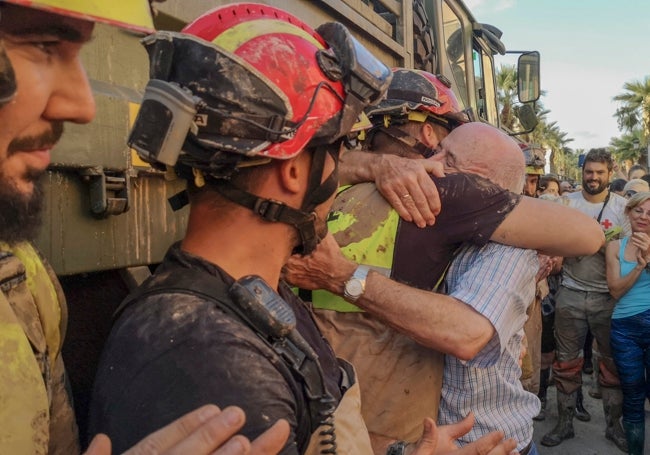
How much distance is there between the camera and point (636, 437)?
511 cm

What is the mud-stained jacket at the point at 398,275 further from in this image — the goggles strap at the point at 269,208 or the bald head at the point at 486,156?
the goggles strap at the point at 269,208

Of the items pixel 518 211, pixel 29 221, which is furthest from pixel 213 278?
pixel 518 211

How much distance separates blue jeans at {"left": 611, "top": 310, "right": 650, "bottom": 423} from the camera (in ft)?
16.8

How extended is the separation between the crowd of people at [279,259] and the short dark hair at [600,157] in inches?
190

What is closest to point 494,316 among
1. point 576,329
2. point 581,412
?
point 576,329

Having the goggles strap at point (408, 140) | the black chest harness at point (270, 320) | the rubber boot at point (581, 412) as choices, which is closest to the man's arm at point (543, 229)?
the goggles strap at point (408, 140)

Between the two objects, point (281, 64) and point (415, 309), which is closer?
point (281, 64)

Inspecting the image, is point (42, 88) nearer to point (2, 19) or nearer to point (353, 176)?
point (2, 19)

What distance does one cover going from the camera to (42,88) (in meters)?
1.19

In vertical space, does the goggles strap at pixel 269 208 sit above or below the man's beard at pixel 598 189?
above

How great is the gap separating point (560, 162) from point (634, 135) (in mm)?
20478

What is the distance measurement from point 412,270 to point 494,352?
1.32 feet

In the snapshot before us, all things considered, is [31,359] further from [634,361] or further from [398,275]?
[634,361]

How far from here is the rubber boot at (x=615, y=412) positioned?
557 centimetres
